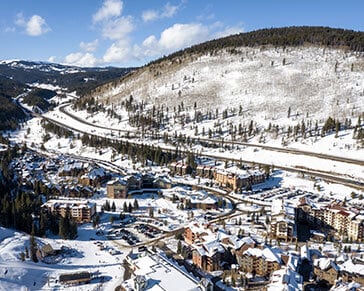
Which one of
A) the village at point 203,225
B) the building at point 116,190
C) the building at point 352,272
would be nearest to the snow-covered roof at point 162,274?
the village at point 203,225

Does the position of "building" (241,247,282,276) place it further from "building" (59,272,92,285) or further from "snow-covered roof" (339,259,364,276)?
"building" (59,272,92,285)

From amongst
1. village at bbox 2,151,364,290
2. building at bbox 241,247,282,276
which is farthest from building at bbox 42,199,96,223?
building at bbox 241,247,282,276

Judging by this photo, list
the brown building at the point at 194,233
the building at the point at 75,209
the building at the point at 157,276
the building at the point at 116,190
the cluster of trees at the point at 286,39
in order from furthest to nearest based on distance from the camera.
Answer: the cluster of trees at the point at 286,39 < the building at the point at 116,190 < the building at the point at 75,209 < the brown building at the point at 194,233 < the building at the point at 157,276

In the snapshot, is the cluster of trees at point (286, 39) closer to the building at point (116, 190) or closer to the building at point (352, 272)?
the building at point (116, 190)

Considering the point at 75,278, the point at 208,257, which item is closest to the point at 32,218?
the point at 75,278

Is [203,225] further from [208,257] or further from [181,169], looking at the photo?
[181,169]

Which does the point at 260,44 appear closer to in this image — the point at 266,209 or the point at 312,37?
the point at 312,37
